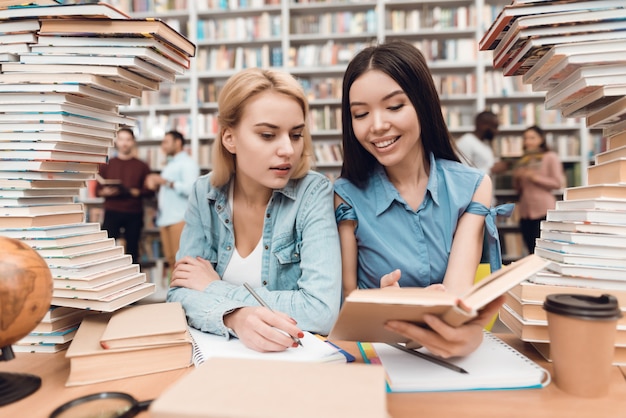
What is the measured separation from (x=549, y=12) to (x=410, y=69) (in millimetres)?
Answer: 328

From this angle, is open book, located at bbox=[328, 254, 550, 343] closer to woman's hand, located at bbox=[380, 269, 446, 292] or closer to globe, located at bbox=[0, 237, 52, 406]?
woman's hand, located at bbox=[380, 269, 446, 292]

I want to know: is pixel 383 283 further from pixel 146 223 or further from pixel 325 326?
pixel 146 223

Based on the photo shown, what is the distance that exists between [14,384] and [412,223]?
37.6 inches

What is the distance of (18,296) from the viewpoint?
676 mm

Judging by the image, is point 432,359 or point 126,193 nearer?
point 432,359

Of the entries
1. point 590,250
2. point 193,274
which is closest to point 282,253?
point 193,274

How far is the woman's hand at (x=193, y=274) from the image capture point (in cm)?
111

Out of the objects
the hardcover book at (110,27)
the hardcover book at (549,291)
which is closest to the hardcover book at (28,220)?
the hardcover book at (110,27)

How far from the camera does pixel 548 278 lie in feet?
2.88

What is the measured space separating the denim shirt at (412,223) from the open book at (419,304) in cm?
48

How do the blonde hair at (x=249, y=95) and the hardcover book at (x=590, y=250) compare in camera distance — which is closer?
the hardcover book at (x=590, y=250)

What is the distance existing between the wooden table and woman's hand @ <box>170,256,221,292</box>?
13.3 inches

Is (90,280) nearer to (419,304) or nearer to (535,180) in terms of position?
(419,304)

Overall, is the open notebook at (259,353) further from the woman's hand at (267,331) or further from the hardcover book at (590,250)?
the hardcover book at (590,250)
